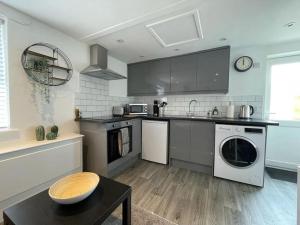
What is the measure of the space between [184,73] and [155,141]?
4.96 ft

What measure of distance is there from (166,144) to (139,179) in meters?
0.80

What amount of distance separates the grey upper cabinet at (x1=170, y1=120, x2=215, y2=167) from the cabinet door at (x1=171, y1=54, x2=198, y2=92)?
0.79m

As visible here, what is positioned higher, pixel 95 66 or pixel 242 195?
pixel 95 66

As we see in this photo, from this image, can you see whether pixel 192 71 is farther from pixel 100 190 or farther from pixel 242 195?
pixel 100 190

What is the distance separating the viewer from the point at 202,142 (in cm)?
234

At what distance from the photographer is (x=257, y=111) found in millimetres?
2514

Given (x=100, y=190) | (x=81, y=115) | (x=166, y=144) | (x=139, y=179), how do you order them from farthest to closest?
1. (x=166, y=144)
2. (x=81, y=115)
3. (x=139, y=179)
4. (x=100, y=190)

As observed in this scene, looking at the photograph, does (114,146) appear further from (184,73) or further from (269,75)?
(269,75)

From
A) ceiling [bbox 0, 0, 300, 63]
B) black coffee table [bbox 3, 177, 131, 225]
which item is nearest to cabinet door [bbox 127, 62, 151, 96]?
ceiling [bbox 0, 0, 300, 63]

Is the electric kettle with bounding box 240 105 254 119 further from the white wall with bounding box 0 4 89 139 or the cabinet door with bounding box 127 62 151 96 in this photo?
the white wall with bounding box 0 4 89 139

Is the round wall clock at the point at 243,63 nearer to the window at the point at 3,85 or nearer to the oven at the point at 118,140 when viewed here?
the oven at the point at 118,140

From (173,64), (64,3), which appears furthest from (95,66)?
(173,64)

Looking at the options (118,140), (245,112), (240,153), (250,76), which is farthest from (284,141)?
(118,140)

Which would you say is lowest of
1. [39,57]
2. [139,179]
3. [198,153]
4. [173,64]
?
[139,179]
